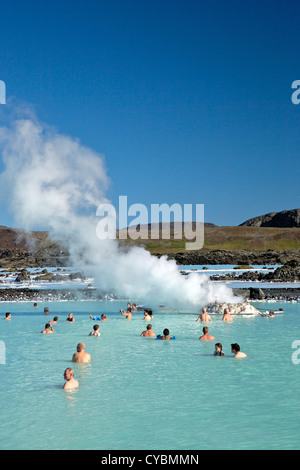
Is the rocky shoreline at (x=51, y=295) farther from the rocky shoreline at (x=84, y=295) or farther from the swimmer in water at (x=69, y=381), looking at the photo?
the swimmer in water at (x=69, y=381)

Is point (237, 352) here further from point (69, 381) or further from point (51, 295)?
point (51, 295)

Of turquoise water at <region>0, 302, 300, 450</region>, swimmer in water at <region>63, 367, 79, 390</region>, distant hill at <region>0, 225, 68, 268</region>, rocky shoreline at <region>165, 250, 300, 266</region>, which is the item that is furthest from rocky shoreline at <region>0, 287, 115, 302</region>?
rocky shoreline at <region>165, 250, 300, 266</region>

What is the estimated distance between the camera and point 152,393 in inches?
573

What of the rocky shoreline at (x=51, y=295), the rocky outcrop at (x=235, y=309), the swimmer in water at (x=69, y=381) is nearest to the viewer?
the swimmer in water at (x=69, y=381)

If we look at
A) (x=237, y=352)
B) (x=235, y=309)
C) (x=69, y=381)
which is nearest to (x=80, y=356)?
(x=69, y=381)

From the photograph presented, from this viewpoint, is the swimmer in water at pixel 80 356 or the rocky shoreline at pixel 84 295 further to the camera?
the rocky shoreline at pixel 84 295

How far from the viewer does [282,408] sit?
13000mm

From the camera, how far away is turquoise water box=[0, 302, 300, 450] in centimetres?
1101

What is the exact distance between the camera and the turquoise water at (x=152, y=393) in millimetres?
11008

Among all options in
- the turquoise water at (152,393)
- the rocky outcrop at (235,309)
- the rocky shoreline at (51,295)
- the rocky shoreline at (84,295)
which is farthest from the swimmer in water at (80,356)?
the rocky shoreline at (51,295)

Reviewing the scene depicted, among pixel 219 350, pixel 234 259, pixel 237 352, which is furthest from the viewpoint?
pixel 234 259

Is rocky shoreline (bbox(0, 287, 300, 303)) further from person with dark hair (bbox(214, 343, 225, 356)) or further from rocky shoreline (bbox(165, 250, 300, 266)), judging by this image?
rocky shoreline (bbox(165, 250, 300, 266))
